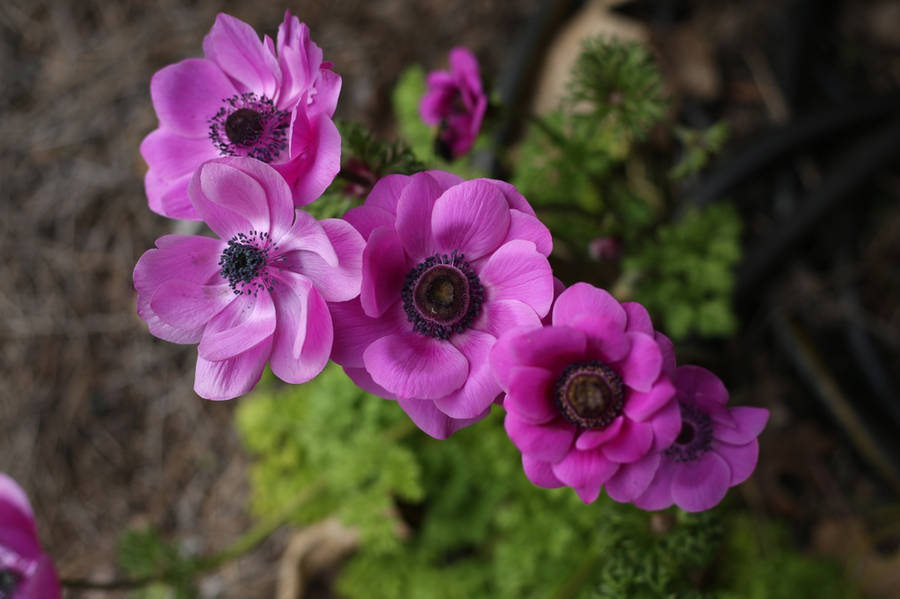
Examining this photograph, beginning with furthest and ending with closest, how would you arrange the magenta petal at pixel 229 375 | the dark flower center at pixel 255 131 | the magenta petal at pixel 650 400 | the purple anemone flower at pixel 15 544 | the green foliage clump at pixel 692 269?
the green foliage clump at pixel 692 269 < the purple anemone flower at pixel 15 544 < the dark flower center at pixel 255 131 < the magenta petal at pixel 229 375 < the magenta petal at pixel 650 400

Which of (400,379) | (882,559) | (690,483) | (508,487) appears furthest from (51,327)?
(882,559)

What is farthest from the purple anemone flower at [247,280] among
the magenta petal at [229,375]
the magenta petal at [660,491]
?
the magenta petal at [660,491]

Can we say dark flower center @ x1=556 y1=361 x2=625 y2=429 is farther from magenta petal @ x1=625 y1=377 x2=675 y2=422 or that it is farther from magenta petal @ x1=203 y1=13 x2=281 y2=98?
magenta petal @ x1=203 y1=13 x2=281 y2=98

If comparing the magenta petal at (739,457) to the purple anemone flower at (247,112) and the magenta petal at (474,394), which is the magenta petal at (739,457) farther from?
the purple anemone flower at (247,112)

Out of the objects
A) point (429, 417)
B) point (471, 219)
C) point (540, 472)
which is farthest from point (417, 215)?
point (540, 472)

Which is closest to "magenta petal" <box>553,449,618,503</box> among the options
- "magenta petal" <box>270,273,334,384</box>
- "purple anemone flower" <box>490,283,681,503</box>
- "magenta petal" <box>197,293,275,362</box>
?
"purple anemone flower" <box>490,283,681,503</box>

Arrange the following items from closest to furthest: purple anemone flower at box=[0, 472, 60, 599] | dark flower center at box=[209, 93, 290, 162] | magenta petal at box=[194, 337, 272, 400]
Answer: magenta petal at box=[194, 337, 272, 400] < dark flower center at box=[209, 93, 290, 162] < purple anemone flower at box=[0, 472, 60, 599]

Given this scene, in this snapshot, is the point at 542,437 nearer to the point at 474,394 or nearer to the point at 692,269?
the point at 474,394
